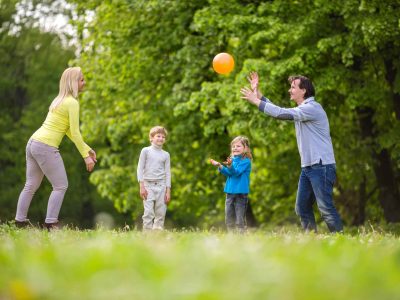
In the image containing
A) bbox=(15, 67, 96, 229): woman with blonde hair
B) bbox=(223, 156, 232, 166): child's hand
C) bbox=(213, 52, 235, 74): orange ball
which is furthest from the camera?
bbox=(213, 52, 235, 74): orange ball

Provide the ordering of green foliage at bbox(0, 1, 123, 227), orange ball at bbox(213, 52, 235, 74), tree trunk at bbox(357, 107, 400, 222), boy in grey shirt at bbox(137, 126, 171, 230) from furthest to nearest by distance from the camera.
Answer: green foliage at bbox(0, 1, 123, 227) < tree trunk at bbox(357, 107, 400, 222) < orange ball at bbox(213, 52, 235, 74) < boy in grey shirt at bbox(137, 126, 171, 230)

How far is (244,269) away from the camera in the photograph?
3.02 meters

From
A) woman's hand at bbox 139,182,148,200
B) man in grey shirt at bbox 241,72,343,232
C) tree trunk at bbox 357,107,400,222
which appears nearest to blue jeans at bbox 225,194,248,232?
woman's hand at bbox 139,182,148,200

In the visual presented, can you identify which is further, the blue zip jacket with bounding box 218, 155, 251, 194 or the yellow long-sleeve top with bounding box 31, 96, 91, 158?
the blue zip jacket with bounding box 218, 155, 251, 194

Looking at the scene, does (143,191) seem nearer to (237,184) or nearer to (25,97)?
(237,184)

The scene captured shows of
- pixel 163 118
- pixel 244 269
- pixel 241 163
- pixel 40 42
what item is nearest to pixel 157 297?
pixel 244 269

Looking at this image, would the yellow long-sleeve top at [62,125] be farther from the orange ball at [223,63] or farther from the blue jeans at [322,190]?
the orange ball at [223,63]

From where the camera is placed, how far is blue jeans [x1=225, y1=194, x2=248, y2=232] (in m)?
9.41

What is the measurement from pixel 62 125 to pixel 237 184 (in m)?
2.64

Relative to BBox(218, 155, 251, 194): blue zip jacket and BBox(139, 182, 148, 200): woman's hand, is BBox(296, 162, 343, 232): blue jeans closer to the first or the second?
BBox(218, 155, 251, 194): blue zip jacket

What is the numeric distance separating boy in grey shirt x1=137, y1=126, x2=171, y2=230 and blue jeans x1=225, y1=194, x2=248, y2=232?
89cm

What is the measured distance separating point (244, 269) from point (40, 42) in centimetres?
2783

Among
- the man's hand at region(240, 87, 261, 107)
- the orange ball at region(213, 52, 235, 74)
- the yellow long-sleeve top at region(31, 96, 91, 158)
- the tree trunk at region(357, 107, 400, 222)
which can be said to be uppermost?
the orange ball at region(213, 52, 235, 74)

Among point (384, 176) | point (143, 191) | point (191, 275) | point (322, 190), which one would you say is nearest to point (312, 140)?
point (322, 190)
